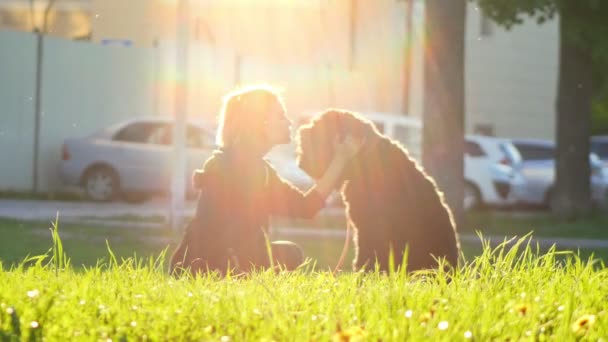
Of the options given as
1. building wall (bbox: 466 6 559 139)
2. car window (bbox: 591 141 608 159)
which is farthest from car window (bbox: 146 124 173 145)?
building wall (bbox: 466 6 559 139)

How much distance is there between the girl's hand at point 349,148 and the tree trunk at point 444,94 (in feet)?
34.6

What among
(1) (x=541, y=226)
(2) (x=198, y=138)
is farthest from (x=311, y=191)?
(2) (x=198, y=138)

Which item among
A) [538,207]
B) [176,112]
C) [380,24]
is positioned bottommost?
[538,207]

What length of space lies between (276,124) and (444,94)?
10643mm

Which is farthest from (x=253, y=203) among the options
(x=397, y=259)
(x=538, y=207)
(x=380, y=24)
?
(x=380, y=24)

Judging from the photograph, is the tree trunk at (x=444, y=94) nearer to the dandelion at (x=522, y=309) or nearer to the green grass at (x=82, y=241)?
the green grass at (x=82, y=241)

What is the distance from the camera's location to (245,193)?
675 centimetres

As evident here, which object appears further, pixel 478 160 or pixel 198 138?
pixel 478 160

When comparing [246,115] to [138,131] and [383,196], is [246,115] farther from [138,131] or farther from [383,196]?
[138,131]

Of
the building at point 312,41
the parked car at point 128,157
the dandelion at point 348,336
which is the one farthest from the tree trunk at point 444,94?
the dandelion at point 348,336

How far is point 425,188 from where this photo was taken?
22.4 ft

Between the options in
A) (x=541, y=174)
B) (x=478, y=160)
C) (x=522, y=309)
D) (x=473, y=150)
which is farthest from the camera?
(x=541, y=174)

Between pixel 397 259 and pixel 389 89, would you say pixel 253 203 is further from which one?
pixel 389 89

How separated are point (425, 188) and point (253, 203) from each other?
837 mm
